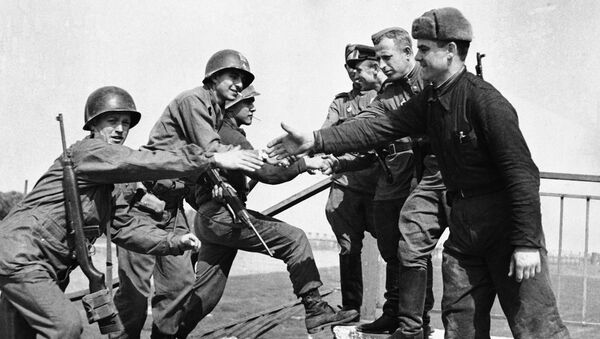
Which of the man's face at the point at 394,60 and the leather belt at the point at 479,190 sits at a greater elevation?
the man's face at the point at 394,60

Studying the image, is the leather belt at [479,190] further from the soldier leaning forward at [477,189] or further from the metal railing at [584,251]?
the metal railing at [584,251]

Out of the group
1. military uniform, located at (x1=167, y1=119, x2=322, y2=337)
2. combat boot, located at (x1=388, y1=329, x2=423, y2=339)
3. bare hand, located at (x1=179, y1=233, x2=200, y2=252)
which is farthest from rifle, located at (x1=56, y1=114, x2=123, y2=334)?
combat boot, located at (x1=388, y1=329, x2=423, y2=339)

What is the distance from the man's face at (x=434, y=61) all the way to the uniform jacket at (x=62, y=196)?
142cm

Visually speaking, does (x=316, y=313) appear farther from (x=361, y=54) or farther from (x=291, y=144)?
(x=361, y=54)

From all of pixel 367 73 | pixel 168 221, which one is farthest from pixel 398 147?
pixel 168 221

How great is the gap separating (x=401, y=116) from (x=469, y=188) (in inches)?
26.4

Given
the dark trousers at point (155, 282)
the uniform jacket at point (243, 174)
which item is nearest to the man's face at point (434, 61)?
the uniform jacket at point (243, 174)

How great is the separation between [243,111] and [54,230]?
2608mm

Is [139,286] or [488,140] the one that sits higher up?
[488,140]

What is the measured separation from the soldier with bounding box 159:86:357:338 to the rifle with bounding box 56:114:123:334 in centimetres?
149

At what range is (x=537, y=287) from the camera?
4.77 meters

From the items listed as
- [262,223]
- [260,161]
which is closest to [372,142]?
[260,161]

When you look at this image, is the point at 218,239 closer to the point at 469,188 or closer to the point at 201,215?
the point at 201,215

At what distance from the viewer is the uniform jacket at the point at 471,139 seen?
184 inches
